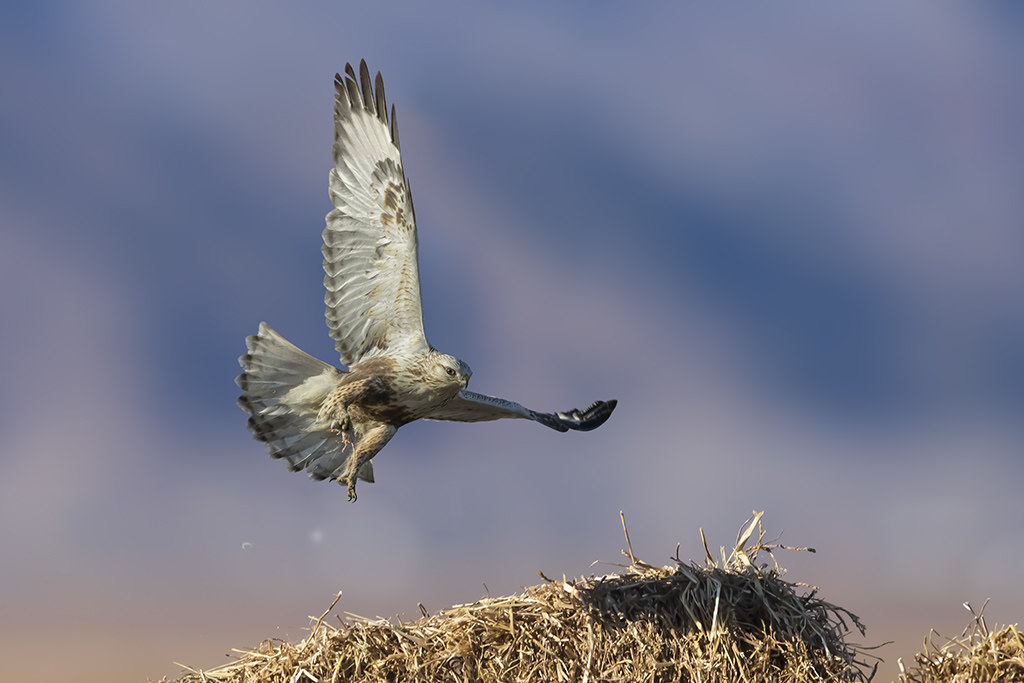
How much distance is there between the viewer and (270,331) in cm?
715

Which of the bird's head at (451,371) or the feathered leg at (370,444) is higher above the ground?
the bird's head at (451,371)

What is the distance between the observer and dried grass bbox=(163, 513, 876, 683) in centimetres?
581

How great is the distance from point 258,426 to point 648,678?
12.8ft

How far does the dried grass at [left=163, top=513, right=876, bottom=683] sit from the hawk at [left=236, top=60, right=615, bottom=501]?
1.32 metres

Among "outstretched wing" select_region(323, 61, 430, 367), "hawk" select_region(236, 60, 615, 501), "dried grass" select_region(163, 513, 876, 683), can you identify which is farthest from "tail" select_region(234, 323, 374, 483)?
"dried grass" select_region(163, 513, 876, 683)

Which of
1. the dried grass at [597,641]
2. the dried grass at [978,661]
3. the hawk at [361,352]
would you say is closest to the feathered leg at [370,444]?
the hawk at [361,352]

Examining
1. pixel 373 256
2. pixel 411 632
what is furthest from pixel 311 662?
pixel 373 256

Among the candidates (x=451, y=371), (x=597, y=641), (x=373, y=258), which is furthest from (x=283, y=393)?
(x=597, y=641)

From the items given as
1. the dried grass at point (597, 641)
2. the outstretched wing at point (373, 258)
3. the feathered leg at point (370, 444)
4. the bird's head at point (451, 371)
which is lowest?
the dried grass at point (597, 641)

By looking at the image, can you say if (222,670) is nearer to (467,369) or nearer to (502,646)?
(502,646)

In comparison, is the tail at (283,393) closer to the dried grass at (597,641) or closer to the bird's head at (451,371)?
the bird's head at (451,371)

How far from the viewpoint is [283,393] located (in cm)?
715

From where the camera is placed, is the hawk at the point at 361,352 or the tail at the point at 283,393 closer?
the hawk at the point at 361,352

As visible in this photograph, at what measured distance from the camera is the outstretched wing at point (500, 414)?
281 inches
